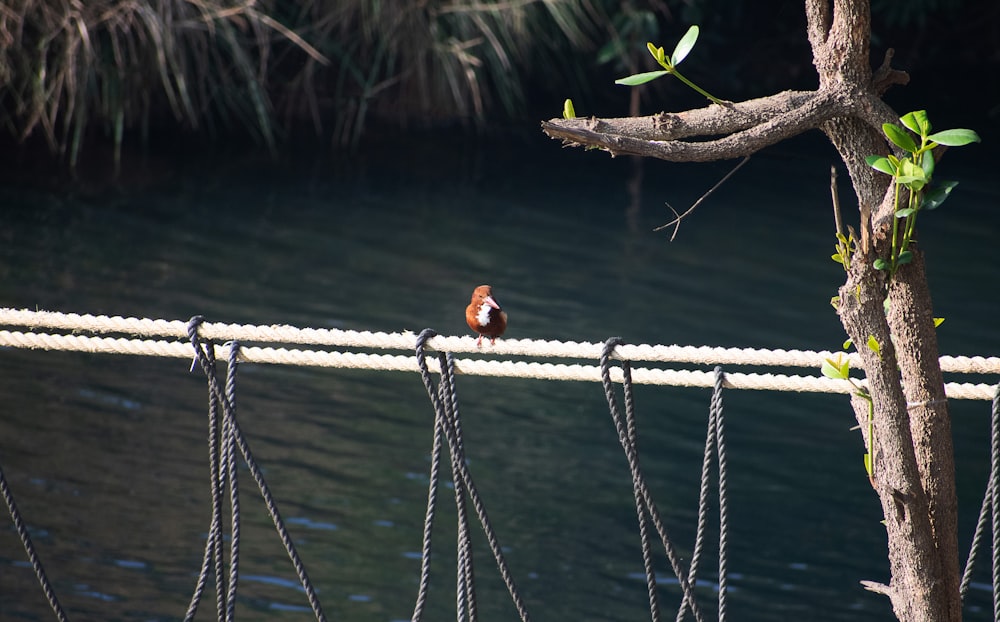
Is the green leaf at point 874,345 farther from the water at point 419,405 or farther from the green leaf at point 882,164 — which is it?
the water at point 419,405

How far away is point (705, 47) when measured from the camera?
10453mm

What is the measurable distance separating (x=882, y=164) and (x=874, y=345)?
0.74 ft

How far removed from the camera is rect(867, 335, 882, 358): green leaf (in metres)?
1.36

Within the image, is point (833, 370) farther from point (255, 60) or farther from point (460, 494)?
point (255, 60)

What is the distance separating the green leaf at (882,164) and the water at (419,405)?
0.30 metres

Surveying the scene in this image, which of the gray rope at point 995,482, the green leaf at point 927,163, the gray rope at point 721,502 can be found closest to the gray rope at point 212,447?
the gray rope at point 721,502

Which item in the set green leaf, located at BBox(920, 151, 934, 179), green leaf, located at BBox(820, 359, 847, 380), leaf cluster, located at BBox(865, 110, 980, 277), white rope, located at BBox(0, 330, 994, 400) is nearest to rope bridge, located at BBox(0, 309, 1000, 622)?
white rope, located at BBox(0, 330, 994, 400)

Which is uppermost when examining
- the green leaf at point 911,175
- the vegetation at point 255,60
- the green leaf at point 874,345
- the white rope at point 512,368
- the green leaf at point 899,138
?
the vegetation at point 255,60

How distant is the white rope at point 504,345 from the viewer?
1.69 m

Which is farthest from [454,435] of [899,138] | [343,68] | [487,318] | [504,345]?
[343,68]

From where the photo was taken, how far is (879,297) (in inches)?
53.6

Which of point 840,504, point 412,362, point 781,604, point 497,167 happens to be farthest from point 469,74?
point 412,362

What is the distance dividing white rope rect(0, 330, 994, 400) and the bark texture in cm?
13

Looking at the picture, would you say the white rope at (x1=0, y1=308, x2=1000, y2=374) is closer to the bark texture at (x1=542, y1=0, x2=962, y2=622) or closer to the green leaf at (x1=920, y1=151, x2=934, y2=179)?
the bark texture at (x1=542, y1=0, x2=962, y2=622)
